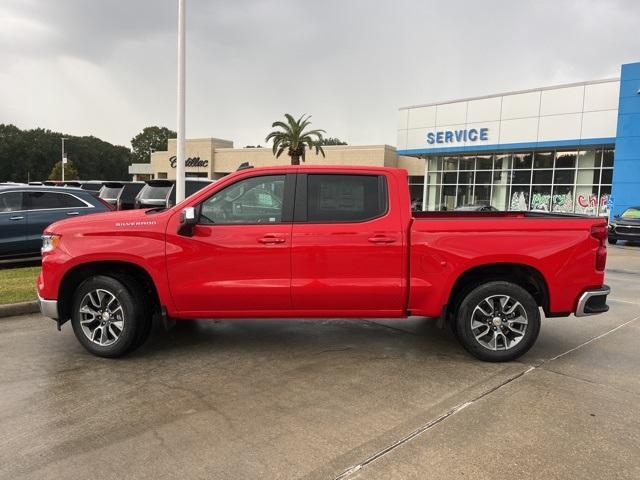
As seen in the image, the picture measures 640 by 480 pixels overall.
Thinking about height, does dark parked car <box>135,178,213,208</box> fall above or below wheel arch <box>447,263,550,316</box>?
above

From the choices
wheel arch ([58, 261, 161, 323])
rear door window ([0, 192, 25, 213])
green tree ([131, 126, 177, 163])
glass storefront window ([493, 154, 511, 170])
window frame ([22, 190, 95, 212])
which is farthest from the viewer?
green tree ([131, 126, 177, 163])

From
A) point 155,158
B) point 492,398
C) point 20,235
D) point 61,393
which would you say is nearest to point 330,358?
point 492,398

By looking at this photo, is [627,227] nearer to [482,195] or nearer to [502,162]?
[502,162]

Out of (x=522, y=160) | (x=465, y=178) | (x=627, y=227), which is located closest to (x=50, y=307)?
(x=627, y=227)

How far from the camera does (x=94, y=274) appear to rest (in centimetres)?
515

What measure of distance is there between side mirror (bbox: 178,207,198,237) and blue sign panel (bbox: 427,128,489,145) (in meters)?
27.9

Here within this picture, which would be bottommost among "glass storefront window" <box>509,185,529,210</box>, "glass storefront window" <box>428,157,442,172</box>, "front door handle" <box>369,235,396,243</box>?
"front door handle" <box>369,235,396,243</box>

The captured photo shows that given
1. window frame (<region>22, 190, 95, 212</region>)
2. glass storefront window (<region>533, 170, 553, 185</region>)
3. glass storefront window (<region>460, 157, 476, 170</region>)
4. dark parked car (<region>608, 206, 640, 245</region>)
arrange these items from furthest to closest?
glass storefront window (<region>460, 157, 476, 170</region>) → glass storefront window (<region>533, 170, 553, 185</region>) → dark parked car (<region>608, 206, 640, 245</region>) → window frame (<region>22, 190, 95, 212</region>)

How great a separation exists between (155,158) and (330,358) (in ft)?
217

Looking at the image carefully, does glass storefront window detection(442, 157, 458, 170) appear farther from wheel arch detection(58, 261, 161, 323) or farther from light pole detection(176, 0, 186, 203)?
wheel arch detection(58, 261, 161, 323)

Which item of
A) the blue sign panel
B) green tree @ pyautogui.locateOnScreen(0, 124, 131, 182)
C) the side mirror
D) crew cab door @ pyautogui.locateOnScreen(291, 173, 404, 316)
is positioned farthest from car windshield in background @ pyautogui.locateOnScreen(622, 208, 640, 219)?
green tree @ pyautogui.locateOnScreen(0, 124, 131, 182)

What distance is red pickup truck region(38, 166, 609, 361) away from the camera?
192 inches

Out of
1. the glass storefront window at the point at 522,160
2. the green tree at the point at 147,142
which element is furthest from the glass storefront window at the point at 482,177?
the green tree at the point at 147,142

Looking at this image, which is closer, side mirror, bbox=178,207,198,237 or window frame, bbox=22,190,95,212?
side mirror, bbox=178,207,198,237
